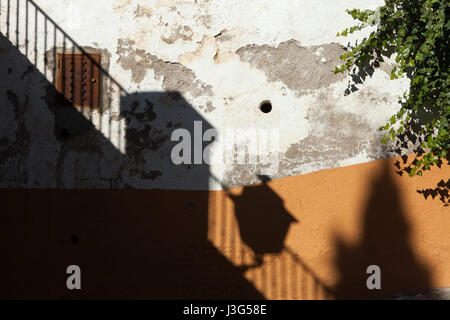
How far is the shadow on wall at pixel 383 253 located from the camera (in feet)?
18.2

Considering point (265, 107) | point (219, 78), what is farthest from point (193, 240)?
point (219, 78)

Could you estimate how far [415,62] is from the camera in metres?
5.39

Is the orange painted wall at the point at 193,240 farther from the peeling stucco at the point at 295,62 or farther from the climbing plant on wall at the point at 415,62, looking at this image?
the peeling stucco at the point at 295,62

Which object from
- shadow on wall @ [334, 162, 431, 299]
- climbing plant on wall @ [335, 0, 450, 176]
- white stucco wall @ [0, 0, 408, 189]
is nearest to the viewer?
climbing plant on wall @ [335, 0, 450, 176]

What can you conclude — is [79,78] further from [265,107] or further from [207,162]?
[265,107]

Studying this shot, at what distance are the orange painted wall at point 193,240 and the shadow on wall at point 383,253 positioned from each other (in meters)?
0.02

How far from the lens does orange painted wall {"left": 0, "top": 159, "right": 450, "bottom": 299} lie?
5.61m

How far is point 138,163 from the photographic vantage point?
571 cm

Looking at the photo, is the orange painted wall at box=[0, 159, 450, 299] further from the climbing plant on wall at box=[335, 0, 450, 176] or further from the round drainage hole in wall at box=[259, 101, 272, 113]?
the round drainage hole in wall at box=[259, 101, 272, 113]

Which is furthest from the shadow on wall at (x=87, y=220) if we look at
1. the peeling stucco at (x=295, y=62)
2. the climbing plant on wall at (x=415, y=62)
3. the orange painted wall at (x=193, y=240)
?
the climbing plant on wall at (x=415, y=62)

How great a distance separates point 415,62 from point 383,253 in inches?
85.6

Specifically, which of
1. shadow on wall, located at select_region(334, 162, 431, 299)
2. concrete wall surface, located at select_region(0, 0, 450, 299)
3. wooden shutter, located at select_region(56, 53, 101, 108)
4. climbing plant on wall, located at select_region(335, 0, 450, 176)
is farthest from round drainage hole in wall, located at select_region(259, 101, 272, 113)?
wooden shutter, located at select_region(56, 53, 101, 108)

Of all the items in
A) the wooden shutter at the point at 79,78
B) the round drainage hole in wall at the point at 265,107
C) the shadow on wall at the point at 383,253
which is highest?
the wooden shutter at the point at 79,78

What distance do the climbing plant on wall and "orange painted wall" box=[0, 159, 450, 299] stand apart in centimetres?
39
